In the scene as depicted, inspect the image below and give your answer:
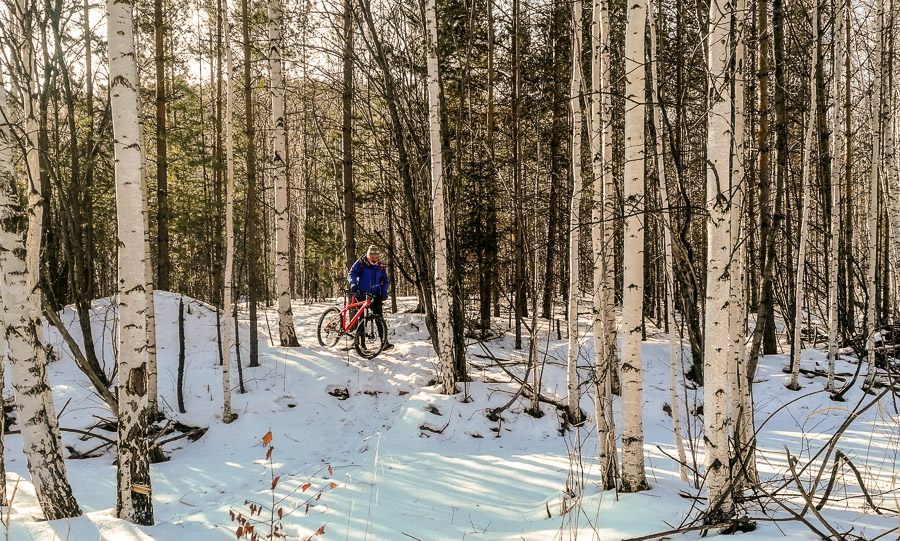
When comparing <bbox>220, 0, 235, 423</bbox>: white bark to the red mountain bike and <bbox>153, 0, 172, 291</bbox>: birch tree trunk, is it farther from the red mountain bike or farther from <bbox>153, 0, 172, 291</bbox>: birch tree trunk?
<bbox>153, 0, 172, 291</bbox>: birch tree trunk

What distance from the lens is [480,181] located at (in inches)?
464

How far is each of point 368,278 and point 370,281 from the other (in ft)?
0.23

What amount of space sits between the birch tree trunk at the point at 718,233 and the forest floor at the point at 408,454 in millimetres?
443

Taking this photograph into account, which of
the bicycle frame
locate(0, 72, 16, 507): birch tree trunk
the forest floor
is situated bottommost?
the forest floor

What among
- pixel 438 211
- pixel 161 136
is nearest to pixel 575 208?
pixel 438 211

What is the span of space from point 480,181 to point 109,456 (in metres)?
8.36

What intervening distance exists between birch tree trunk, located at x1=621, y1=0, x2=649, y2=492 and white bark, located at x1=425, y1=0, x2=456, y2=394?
3871 mm

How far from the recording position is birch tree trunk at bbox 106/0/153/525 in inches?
173

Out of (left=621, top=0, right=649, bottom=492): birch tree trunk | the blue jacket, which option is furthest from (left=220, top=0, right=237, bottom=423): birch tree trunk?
(left=621, top=0, right=649, bottom=492): birch tree trunk

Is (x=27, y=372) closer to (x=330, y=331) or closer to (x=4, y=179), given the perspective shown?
(x=4, y=179)

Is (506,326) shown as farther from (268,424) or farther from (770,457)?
(770,457)

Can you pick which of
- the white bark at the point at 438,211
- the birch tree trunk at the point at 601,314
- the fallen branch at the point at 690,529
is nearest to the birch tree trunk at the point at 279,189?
the white bark at the point at 438,211

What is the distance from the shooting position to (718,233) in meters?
3.32

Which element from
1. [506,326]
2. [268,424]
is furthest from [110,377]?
[506,326]
